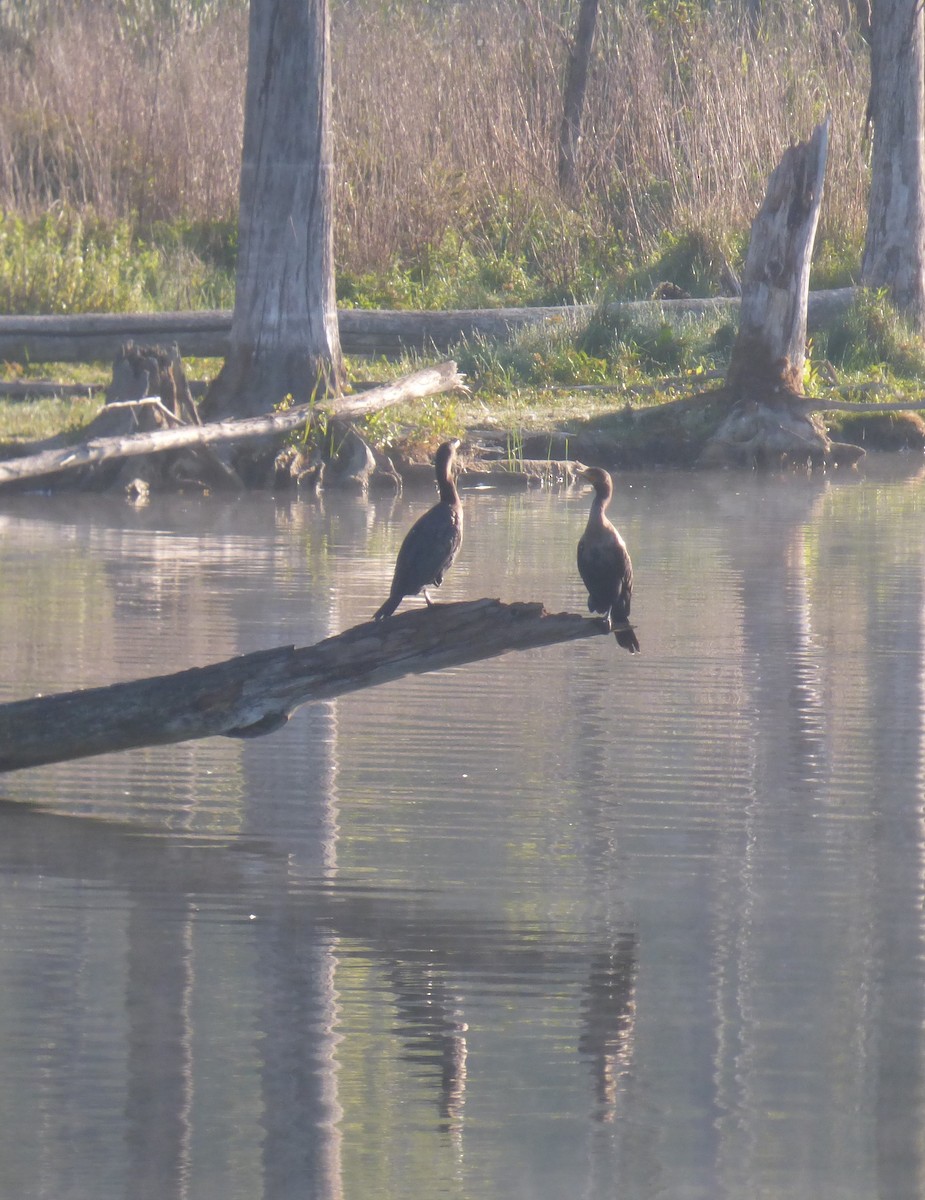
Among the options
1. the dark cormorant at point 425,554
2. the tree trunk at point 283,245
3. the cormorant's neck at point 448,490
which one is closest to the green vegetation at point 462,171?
the tree trunk at point 283,245

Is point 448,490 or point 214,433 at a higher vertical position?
point 214,433

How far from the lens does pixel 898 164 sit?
16.7 m

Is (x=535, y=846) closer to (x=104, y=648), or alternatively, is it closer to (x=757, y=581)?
(x=104, y=648)

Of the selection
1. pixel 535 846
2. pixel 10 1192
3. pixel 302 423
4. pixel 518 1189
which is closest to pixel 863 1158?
pixel 518 1189

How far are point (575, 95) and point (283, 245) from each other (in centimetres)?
827

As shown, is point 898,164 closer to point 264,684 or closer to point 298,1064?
point 264,684

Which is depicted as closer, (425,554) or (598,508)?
(598,508)

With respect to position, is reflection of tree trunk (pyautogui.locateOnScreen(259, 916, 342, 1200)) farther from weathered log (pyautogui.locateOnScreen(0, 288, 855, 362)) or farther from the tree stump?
weathered log (pyautogui.locateOnScreen(0, 288, 855, 362))

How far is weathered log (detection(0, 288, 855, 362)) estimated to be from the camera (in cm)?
1440

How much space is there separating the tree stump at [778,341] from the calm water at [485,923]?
5.13 meters

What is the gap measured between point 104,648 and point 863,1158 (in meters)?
4.59

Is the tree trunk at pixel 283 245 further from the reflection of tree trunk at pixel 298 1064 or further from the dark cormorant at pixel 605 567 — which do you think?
the reflection of tree trunk at pixel 298 1064

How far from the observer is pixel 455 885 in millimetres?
4891

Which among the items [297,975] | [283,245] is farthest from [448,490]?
[283,245]
